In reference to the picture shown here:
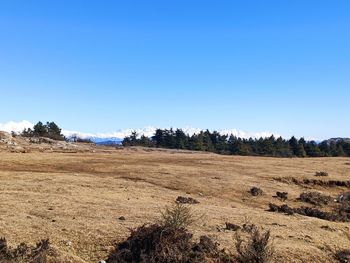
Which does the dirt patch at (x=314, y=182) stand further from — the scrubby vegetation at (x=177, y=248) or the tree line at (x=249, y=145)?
the tree line at (x=249, y=145)

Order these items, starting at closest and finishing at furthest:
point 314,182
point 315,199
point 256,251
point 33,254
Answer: point 33,254
point 256,251
point 315,199
point 314,182

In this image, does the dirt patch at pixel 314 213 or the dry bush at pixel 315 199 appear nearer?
the dirt patch at pixel 314 213

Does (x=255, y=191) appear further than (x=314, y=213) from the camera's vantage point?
Yes

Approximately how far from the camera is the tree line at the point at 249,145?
3903 inches

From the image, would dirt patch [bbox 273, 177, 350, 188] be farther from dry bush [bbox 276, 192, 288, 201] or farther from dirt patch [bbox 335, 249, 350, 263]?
dirt patch [bbox 335, 249, 350, 263]

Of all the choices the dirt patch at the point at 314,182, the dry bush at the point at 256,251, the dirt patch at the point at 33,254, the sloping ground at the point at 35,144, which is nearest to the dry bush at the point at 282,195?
the dirt patch at the point at 314,182

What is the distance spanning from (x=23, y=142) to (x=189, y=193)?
40456 millimetres

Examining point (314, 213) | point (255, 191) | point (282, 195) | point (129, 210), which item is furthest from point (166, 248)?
point (282, 195)

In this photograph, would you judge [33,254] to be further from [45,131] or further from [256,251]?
[45,131]

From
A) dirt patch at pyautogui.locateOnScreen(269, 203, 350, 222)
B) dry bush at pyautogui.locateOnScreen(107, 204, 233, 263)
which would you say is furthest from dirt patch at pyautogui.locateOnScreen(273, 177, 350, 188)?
dry bush at pyautogui.locateOnScreen(107, 204, 233, 263)

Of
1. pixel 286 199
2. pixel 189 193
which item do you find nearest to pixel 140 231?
pixel 189 193

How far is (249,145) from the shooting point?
349ft

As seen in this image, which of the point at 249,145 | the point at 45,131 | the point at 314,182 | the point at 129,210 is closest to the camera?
the point at 129,210

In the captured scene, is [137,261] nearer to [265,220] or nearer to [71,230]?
[71,230]
